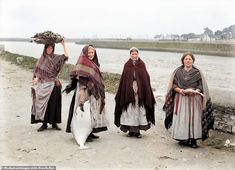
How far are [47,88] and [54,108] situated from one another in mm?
399

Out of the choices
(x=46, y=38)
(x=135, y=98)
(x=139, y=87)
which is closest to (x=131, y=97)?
(x=135, y=98)

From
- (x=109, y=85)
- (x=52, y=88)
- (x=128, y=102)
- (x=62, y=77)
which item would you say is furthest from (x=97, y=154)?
(x=62, y=77)

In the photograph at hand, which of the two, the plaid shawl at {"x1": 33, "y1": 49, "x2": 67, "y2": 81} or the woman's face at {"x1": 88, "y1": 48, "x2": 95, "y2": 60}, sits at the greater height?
the woman's face at {"x1": 88, "y1": 48, "x2": 95, "y2": 60}

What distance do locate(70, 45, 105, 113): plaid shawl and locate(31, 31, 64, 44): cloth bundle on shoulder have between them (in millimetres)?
862

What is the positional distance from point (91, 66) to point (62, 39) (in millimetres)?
1089

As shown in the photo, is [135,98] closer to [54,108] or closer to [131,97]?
[131,97]

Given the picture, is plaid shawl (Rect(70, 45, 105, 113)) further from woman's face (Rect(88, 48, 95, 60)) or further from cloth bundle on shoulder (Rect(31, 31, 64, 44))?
cloth bundle on shoulder (Rect(31, 31, 64, 44))

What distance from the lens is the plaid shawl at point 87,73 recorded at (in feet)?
21.7

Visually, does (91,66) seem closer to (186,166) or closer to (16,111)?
(186,166)

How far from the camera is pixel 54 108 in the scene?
24.4ft

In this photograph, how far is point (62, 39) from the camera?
7398 millimetres

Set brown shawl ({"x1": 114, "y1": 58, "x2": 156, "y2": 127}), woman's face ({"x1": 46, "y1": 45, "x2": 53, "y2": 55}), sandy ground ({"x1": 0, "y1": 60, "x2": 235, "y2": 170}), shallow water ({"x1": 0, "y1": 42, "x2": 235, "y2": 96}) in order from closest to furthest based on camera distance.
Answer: sandy ground ({"x1": 0, "y1": 60, "x2": 235, "y2": 170}), brown shawl ({"x1": 114, "y1": 58, "x2": 156, "y2": 127}), woman's face ({"x1": 46, "y1": 45, "x2": 53, "y2": 55}), shallow water ({"x1": 0, "y1": 42, "x2": 235, "y2": 96})

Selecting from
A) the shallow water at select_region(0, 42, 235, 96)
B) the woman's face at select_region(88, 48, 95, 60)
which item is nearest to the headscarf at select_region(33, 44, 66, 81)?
the woman's face at select_region(88, 48, 95, 60)

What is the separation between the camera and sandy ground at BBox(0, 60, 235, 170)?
5.67 meters
